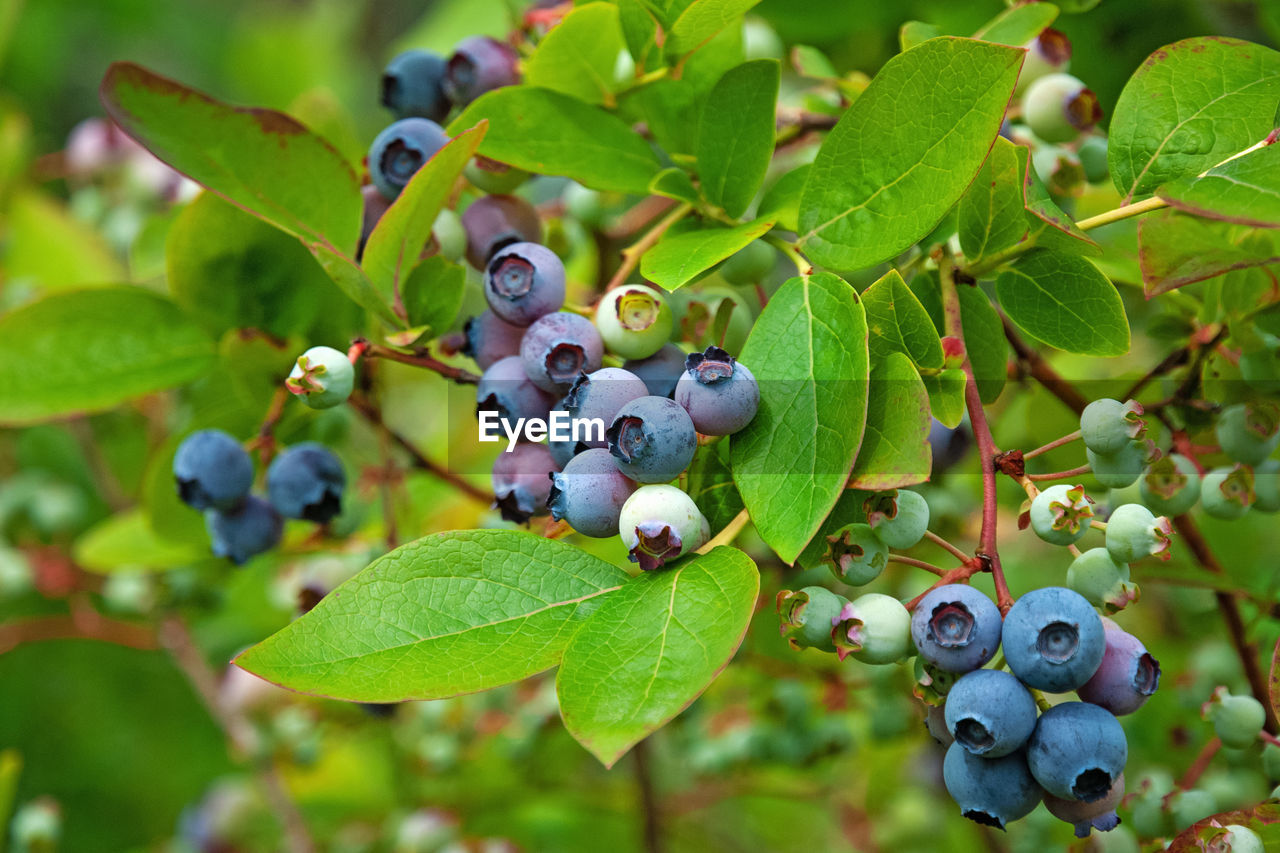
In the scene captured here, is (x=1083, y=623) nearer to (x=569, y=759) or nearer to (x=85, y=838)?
(x=569, y=759)

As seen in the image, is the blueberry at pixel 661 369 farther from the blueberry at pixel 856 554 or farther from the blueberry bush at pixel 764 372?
the blueberry at pixel 856 554

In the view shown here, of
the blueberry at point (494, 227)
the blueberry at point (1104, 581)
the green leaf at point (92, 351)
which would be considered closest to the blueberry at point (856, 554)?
the blueberry at point (1104, 581)

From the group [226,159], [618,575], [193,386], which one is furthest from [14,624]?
[618,575]

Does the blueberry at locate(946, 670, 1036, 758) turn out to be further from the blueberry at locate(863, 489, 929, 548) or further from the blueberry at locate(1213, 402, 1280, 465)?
the blueberry at locate(1213, 402, 1280, 465)

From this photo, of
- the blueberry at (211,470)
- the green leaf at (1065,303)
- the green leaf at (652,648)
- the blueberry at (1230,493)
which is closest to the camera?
the green leaf at (652,648)

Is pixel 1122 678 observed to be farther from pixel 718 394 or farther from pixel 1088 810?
pixel 718 394

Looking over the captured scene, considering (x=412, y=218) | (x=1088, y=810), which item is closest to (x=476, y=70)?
(x=412, y=218)
